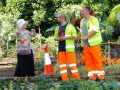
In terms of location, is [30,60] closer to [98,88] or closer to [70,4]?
[98,88]

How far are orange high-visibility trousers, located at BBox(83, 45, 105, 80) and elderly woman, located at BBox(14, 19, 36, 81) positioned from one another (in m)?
1.38

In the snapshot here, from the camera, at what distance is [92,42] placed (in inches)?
308

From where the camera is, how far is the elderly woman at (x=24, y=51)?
8.40 metres

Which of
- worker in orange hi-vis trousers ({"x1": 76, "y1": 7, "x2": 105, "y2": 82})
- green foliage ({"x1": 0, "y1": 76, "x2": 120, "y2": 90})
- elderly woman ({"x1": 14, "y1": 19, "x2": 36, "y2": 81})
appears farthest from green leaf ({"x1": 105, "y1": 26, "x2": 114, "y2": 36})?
green foliage ({"x1": 0, "y1": 76, "x2": 120, "y2": 90})

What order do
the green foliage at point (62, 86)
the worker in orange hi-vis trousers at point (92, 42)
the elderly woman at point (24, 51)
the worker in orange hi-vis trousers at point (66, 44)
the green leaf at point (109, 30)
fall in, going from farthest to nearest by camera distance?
the green leaf at point (109, 30)
the elderly woman at point (24, 51)
the worker in orange hi-vis trousers at point (66, 44)
the worker in orange hi-vis trousers at point (92, 42)
the green foliage at point (62, 86)

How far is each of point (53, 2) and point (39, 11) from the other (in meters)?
0.95

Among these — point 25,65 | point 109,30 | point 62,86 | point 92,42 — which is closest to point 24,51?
point 25,65

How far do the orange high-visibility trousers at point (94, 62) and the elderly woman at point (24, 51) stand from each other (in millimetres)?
1377

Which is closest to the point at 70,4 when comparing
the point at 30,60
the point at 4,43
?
the point at 4,43

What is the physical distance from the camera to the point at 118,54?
473 inches

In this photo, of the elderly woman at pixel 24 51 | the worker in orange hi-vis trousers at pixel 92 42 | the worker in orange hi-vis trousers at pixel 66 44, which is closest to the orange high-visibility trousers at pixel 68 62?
the worker in orange hi-vis trousers at pixel 66 44

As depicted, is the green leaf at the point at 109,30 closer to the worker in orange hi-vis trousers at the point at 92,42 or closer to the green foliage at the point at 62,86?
the worker in orange hi-vis trousers at the point at 92,42

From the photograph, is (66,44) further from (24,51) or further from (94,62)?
(24,51)

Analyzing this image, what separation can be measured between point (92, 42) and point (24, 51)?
1619 millimetres
